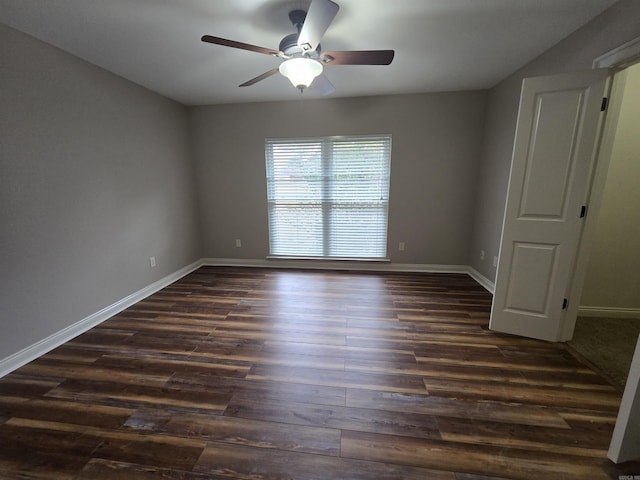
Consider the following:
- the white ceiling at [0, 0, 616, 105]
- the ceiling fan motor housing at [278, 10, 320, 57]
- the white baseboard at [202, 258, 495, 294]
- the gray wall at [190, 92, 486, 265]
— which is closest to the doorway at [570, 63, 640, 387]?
the white ceiling at [0, 0, 616, 105]

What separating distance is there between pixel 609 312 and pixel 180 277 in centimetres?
500

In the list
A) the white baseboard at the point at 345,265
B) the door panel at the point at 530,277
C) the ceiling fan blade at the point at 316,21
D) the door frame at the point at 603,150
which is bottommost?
the white baseboard at the point at 345,265

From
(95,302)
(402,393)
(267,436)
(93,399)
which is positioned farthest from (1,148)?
(402,393)

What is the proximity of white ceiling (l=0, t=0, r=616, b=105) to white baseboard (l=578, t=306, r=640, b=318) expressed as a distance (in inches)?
98.1

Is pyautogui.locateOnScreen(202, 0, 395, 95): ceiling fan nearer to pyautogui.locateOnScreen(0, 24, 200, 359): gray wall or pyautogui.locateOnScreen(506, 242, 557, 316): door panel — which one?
pyautogui.locateOnScreen(0, 24, 200, 359): gray wall

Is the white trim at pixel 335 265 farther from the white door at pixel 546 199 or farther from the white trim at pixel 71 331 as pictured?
the white door at pixel 546 199

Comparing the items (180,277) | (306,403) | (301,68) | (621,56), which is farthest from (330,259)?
(621,56)

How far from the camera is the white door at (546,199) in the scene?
1.88 m

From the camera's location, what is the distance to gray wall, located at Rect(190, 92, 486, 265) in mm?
3445

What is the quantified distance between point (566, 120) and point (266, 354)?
9.37 feet

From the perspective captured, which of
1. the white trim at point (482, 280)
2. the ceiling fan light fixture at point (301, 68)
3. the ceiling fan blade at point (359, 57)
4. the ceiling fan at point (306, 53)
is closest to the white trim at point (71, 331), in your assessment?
the ceiling fan at point (306, 53)

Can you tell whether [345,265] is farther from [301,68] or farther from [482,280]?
[301,68]

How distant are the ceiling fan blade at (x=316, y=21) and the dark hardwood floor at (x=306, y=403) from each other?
2174mm

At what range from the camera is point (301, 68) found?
5.80 feet
